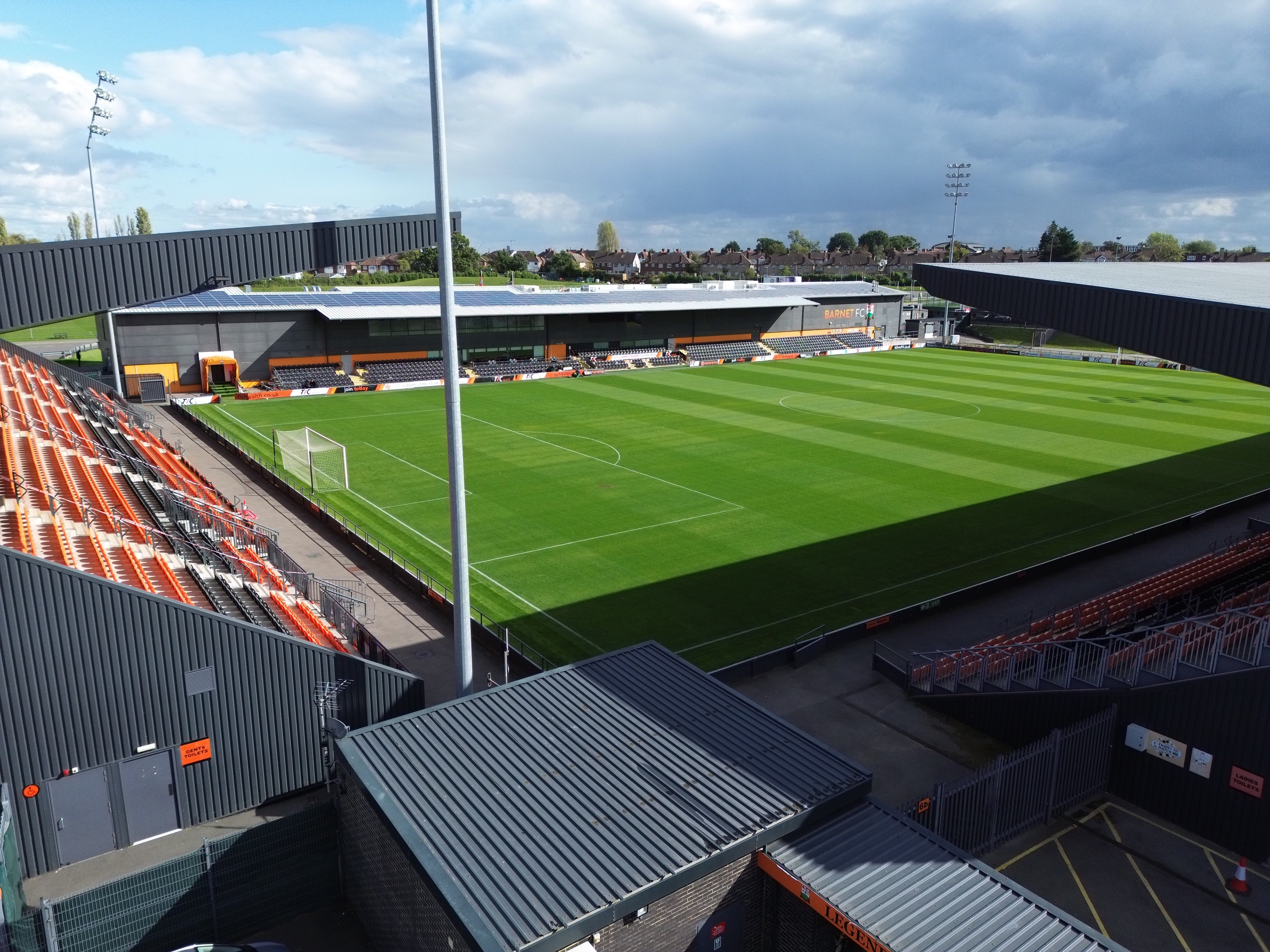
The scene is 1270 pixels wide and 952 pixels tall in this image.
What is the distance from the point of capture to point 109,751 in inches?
543

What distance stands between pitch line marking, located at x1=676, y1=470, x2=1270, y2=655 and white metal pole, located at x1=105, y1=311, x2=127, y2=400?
4016 cm

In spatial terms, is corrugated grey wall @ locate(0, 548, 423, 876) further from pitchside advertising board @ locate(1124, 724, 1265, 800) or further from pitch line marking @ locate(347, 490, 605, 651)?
pitchside advertising board @ locate(1124, 724, 1265, 800)

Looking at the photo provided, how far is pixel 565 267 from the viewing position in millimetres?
186750

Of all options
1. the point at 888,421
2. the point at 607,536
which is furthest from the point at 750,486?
the point at 888,421

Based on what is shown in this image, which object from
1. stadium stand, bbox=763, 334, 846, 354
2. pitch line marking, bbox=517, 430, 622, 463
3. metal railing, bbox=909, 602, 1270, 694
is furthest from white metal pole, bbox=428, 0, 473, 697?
stadium stand, bbox=763, 334, 846, 354

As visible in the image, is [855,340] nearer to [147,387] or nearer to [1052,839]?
[147,387]

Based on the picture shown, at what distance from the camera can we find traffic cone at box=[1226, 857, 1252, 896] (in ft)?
43.2

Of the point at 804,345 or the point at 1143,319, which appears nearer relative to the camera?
the point at 1143,319

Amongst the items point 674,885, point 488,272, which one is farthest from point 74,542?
point 488,272

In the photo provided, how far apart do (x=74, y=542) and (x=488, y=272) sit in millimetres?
161515

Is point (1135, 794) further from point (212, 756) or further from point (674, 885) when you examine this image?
point (212, 756)

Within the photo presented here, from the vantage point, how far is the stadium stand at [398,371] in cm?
6184

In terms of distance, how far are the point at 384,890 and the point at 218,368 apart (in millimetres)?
52979

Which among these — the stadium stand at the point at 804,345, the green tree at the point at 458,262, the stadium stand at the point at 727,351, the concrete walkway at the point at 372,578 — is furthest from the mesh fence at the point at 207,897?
the green tree at the point at 458,262
